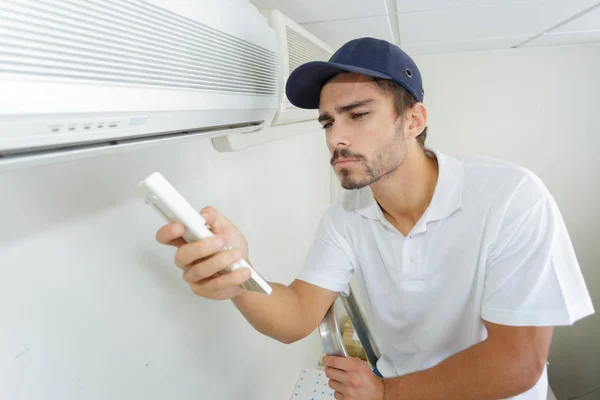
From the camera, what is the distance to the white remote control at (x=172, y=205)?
49 centimetres

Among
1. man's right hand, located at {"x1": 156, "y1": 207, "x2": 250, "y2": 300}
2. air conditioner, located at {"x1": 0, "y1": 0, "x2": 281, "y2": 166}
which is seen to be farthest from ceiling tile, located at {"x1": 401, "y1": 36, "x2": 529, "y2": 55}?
man's right hand, located at {"x1": 156, "y1": 207, "x2": 250, "y2": 300}

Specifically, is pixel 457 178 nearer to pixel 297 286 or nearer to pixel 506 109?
pixel 297 286

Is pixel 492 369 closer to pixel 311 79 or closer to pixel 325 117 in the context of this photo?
pixel 325 117

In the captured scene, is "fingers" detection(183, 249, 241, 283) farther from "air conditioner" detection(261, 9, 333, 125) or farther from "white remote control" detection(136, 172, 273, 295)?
"air conditioner" detection(261, 9, 333, 125)

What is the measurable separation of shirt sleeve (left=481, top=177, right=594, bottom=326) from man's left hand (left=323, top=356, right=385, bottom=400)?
13.5 inches

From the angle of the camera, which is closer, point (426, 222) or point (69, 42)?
point (69, 42)

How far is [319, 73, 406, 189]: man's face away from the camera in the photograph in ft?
3.36

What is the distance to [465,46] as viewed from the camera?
226 cm

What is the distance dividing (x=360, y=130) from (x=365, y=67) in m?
0.17

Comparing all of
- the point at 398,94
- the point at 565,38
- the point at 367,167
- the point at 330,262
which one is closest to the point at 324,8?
the point at 398,94

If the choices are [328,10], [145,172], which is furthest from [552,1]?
[145,172]

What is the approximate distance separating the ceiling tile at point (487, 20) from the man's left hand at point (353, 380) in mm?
1202

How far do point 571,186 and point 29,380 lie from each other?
3026 millimetres

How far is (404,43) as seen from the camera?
2.09 metres
